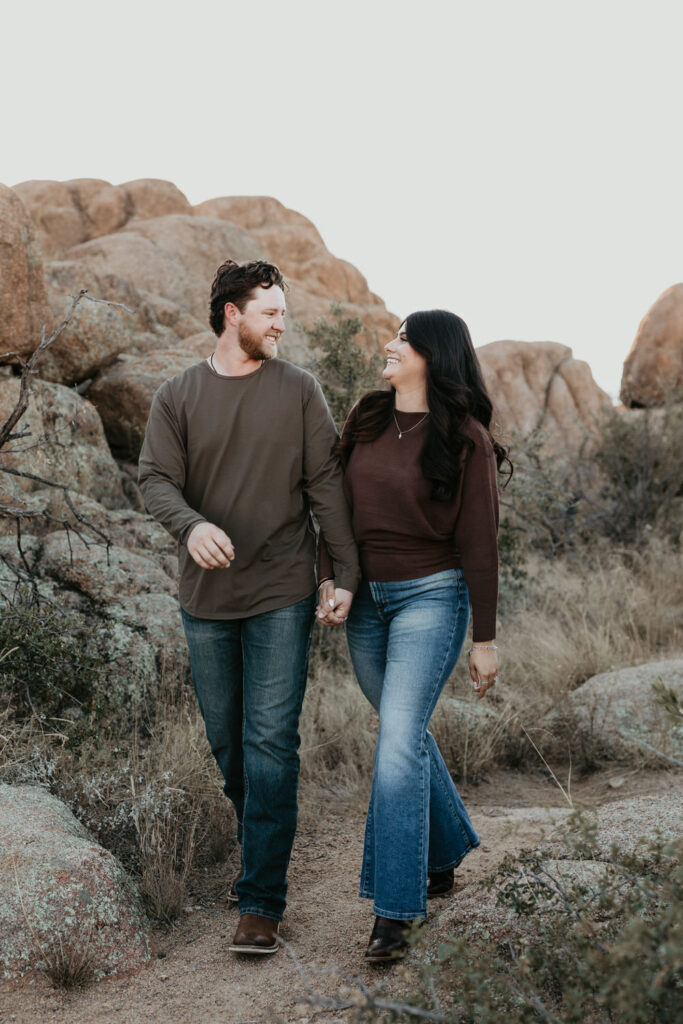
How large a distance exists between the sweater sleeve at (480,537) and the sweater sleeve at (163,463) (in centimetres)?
93

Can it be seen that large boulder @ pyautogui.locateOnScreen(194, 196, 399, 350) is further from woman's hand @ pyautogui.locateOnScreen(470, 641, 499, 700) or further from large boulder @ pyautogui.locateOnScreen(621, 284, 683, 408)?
woman's hand @ pyautogui.locateOnScreen(470, 641, 499, 700)

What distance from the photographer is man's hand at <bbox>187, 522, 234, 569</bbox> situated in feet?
9.49

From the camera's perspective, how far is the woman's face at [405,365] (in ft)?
10.6

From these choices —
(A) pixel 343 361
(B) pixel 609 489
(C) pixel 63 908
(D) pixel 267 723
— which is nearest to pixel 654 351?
(B) pixel 609 489

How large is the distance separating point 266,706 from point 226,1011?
95 cm

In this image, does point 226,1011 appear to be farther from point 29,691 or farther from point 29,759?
point 29,691

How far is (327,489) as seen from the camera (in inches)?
130

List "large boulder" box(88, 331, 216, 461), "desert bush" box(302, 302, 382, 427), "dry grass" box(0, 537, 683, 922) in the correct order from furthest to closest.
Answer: "desert bush" box(302, 302, 382, 427) < "large boulder" box(88, 331, 216, 461) < "dry grass" box(0, 537, 683, 922)

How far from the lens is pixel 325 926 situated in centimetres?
343

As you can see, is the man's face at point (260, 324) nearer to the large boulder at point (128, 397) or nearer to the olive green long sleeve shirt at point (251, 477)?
the olive green long sleeve shirt at point (251, 477)

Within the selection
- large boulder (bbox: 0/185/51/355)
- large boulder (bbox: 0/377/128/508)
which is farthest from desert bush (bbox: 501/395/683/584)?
large boulder (bbox: 0/185/51/355)

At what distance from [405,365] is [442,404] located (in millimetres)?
214

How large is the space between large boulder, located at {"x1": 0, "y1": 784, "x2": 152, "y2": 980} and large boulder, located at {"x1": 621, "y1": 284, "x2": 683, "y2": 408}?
1511 centimetres

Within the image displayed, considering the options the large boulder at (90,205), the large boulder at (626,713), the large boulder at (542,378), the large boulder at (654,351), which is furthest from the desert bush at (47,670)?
the large boulder at (542,378)
